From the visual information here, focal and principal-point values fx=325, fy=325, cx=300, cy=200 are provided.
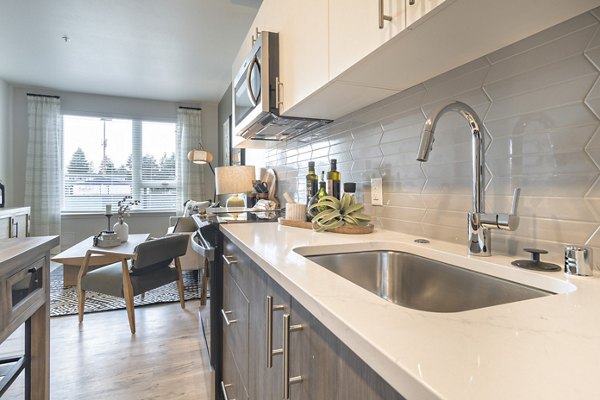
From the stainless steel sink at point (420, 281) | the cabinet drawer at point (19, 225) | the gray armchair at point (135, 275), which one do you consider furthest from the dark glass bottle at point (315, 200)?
the cabinet drawer at point (19, 225)

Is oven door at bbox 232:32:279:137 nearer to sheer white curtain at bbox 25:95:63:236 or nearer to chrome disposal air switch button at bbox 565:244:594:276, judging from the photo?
chrome disposal air switch button at bbox 565:244:594:276

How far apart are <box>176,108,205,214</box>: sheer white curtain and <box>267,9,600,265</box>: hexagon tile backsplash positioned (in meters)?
4.99

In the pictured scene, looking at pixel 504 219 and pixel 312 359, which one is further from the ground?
pixel 504 219

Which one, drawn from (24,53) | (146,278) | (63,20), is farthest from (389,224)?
(24,53)

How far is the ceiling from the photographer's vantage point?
2.88m

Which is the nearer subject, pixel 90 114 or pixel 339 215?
pixel 339 215

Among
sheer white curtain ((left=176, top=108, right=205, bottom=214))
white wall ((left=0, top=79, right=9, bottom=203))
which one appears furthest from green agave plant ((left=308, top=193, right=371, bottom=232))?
white wall ((left=0, top=79, right=9, bottom=203))

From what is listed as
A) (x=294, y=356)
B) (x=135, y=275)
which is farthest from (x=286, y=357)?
(x=135, y=275)

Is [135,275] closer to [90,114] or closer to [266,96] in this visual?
[266,96]

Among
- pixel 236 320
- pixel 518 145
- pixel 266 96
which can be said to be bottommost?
pixel 236 320

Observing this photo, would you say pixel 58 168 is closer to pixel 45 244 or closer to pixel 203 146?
pixel 203 146

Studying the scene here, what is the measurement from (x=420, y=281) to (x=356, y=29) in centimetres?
75

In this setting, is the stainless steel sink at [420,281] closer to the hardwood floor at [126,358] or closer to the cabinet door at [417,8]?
the cabinet door at [417,8]

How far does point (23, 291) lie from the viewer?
1250 mm
